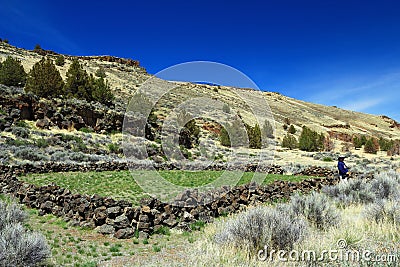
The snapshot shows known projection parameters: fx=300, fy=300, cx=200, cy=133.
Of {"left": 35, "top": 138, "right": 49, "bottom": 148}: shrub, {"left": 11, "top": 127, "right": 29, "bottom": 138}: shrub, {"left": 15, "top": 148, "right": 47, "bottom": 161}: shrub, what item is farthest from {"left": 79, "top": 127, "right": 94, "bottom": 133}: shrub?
{"left": 15, "top": 148, "right": 47, "bottom": 161}: shrub

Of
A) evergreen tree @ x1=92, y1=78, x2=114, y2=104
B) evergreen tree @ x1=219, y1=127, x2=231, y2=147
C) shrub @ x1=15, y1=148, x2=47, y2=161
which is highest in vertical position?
evergreen tree @ x1=92, y1=78, x2=114, y2=104

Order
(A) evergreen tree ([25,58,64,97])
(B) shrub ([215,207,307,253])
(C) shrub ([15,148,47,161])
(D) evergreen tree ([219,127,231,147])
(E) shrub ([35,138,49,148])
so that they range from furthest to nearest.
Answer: (D) evergreen tree ([219,127,231,147])
(A) evergreen tree ([25,58,64,97])
(E) shrub ([35,138,49,148])
(C) shrub ([15,148,47,161])
(B) shrub ([215,207,307,253])

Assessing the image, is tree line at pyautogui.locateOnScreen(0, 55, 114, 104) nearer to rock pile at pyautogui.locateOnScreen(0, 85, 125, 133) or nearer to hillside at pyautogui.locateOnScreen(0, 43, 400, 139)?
rock pile at pyautogui.locateOnScreen(0, 85, 125, 133)

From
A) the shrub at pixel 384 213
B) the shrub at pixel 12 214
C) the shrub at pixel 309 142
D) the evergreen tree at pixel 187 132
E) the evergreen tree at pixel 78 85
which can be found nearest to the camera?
the shrub at pixel 384 213

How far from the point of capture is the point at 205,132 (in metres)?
48.8

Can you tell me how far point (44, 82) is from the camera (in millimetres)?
35031

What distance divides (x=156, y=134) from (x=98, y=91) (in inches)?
404

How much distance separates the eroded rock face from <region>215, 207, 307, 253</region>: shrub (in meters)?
2.47

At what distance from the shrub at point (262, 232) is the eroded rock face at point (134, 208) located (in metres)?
2.47

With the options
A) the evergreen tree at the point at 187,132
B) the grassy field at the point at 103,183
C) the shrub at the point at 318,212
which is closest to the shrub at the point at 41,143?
the grassy field at the point at 103,183

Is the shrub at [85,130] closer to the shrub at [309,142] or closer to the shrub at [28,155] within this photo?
the shrub at [28,155]

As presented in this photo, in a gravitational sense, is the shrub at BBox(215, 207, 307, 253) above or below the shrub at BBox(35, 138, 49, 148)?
below

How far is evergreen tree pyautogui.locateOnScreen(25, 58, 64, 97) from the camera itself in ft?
112

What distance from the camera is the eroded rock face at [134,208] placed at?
7.38 m
